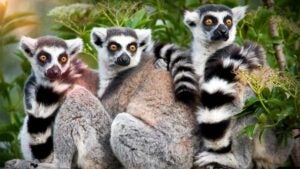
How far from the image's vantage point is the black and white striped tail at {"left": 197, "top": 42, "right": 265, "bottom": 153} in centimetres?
669

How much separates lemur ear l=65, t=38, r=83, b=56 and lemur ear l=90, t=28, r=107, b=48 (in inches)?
9.2

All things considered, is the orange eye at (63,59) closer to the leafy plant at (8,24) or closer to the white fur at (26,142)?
the white fur at (26,142)

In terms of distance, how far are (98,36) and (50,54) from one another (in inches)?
23.3

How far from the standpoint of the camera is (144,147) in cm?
694

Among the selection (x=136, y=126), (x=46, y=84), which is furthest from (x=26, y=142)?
(x=136, y=126)

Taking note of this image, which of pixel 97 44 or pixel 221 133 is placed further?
pixel 97 44

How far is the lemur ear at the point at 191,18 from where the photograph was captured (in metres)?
7.97

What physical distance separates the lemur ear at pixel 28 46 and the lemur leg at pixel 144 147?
3.77 ft

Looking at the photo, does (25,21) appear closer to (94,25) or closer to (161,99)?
(94,25)

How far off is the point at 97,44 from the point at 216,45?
3.93 feet

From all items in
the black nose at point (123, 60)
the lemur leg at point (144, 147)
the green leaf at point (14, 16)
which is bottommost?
the lemur leg at point (144, 147)

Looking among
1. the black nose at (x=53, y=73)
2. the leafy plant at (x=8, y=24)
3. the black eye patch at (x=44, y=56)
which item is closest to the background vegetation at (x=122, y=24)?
the leafy plant at (x=8, y=24)

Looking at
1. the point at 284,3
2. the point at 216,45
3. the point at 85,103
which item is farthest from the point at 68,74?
the point at 284,3

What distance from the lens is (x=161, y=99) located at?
7.13m
